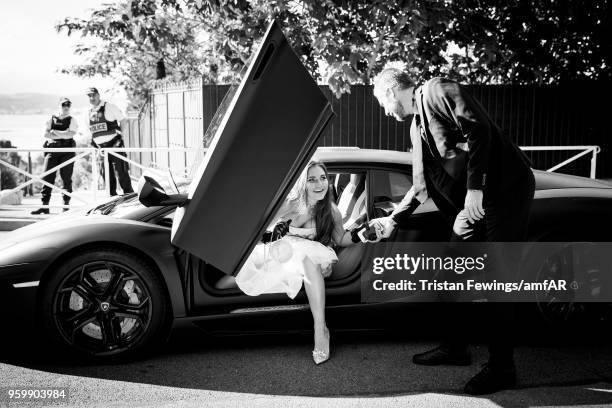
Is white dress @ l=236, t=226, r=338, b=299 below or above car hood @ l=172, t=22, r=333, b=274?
below

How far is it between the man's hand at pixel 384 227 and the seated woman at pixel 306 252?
7.8 inches

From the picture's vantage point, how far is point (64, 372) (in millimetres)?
3846

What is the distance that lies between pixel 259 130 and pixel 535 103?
13153 mm

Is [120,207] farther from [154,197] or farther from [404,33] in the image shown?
[404,33]

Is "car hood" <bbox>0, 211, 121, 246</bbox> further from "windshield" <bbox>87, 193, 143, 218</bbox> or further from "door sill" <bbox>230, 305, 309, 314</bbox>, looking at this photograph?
"door sill" <bbox>230, 305, 309, 314</bbox>

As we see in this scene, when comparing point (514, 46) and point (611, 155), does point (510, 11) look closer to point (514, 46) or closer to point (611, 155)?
point (514, 46)

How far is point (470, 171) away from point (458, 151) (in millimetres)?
266

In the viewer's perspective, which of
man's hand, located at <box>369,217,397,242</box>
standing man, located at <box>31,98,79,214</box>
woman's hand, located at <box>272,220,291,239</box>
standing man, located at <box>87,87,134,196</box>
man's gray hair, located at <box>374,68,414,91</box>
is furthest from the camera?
standing man, located at <box>31,98,79,214</box>

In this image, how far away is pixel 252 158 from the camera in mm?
2799

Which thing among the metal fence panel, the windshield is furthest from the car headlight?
the metal fence panel

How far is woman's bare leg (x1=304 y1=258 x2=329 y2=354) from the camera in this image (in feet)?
13.3

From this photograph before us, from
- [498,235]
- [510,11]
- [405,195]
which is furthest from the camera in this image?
[510,11]

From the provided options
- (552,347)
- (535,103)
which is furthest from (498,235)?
(535,103)

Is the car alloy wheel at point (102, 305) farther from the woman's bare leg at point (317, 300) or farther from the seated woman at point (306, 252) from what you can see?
the woman's bare leg at point (317, 300)
